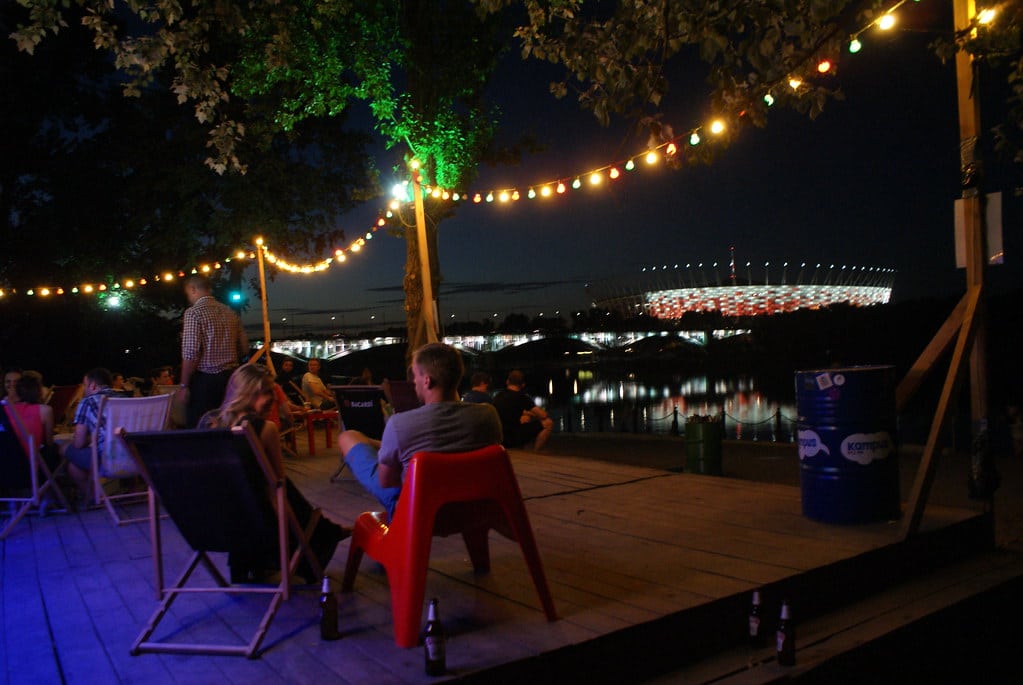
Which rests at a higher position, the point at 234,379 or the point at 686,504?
the point at 234,379

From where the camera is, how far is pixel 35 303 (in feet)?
76.9

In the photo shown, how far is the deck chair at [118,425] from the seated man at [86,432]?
0.26ft

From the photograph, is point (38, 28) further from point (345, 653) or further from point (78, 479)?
point (345, 653)

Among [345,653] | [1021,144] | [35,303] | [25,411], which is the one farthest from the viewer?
[35,303]

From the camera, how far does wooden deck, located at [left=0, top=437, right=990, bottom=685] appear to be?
297cm

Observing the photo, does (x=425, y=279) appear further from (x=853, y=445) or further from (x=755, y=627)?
(x=755, y=627)

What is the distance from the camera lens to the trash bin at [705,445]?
8.81m

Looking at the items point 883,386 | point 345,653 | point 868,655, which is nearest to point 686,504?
point 883,386

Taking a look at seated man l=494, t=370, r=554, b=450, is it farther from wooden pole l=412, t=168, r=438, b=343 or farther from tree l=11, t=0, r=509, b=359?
tree l=11, t=0, r=509, b=359

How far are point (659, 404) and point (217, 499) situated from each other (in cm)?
4405

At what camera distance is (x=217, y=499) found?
3248mm

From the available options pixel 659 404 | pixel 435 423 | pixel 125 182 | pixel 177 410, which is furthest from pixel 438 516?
pixel 659 404

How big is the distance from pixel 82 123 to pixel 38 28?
17.4m

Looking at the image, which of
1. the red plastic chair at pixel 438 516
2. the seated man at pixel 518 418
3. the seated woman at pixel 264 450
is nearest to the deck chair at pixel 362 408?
the seated man at pixel 518 418
